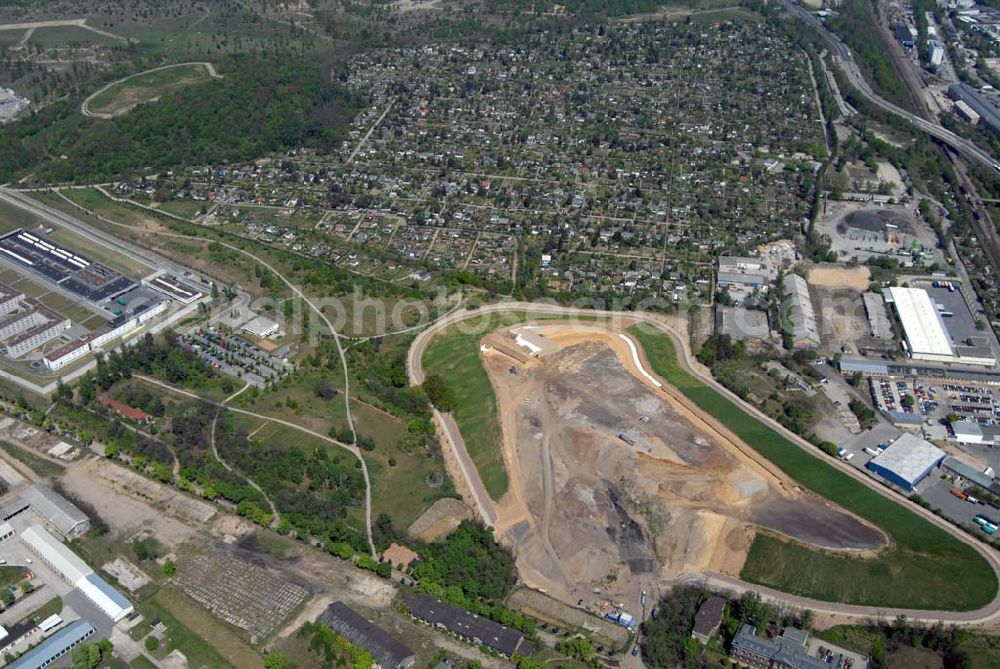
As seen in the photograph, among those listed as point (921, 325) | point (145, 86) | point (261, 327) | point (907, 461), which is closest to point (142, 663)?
point (261, 327)

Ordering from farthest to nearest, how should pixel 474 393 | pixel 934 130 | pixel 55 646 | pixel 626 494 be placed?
pixel 934 130 → pixel 474 393 → pixel 626 494 → pixel 55 646

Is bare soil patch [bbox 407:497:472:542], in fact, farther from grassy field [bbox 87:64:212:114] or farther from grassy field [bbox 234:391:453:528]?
grassy field [bbox 87:64:212:114]

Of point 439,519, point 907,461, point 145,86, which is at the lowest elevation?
point 439,519

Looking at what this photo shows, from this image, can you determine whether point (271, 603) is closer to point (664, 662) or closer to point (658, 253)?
point (664, 662)

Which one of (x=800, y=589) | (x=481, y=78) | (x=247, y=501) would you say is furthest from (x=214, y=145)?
(x=800, y=589)

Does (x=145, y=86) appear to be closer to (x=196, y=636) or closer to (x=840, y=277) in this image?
(x=840, y=277)

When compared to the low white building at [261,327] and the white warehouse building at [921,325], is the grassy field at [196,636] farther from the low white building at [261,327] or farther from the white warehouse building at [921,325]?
the white warehouse building at [921,325]
